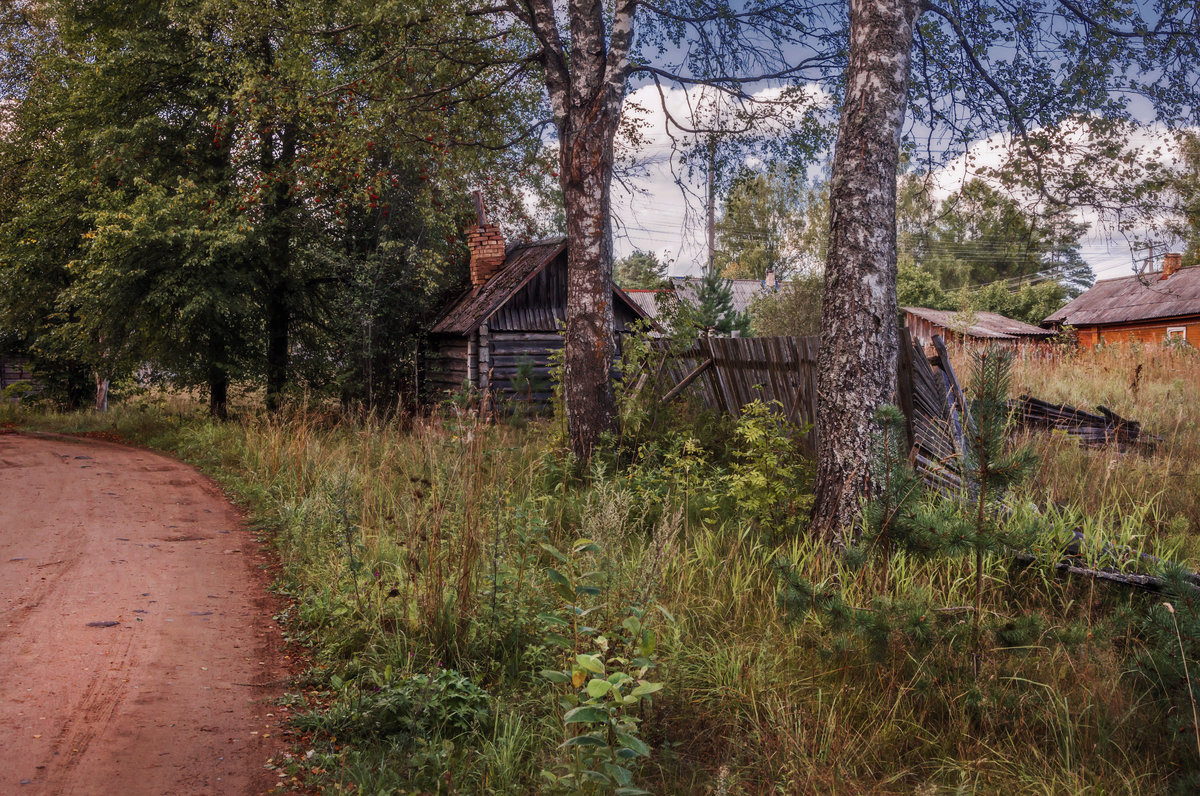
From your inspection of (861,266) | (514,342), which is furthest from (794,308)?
(861,266)

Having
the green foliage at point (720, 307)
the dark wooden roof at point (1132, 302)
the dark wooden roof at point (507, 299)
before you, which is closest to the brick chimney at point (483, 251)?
the dark wooden roof at point (507, 299)

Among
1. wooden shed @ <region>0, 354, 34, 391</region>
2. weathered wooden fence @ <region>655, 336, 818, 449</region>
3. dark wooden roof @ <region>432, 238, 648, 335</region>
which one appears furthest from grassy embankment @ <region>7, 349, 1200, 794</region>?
wooden shed @ <region>0, 354, 34, 391</region>

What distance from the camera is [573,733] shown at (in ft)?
10.5

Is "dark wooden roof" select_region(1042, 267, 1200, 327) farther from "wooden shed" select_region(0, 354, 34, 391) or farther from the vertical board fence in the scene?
"wooden shed" select_region(0, 354, 34, 391)

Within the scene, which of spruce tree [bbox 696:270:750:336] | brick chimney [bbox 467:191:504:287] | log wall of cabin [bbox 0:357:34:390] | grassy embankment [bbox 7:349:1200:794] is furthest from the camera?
spruce tree [bbox 696:270:750:336]

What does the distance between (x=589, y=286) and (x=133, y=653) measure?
5463 millimetres

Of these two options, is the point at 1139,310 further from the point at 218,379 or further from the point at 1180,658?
the point at 1180,658

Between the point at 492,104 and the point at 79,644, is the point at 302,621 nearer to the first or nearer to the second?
the point at 79,644

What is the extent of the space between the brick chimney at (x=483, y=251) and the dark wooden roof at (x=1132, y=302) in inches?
1006

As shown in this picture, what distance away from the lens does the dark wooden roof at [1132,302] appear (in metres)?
32.1

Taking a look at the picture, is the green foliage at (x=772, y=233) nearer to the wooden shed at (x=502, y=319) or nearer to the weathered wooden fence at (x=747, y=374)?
the wooden shed at (x=502, y=319)

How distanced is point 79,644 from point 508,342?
1300cm

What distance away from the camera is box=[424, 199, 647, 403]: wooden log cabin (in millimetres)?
16484

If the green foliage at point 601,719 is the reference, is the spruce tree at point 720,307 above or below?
above
